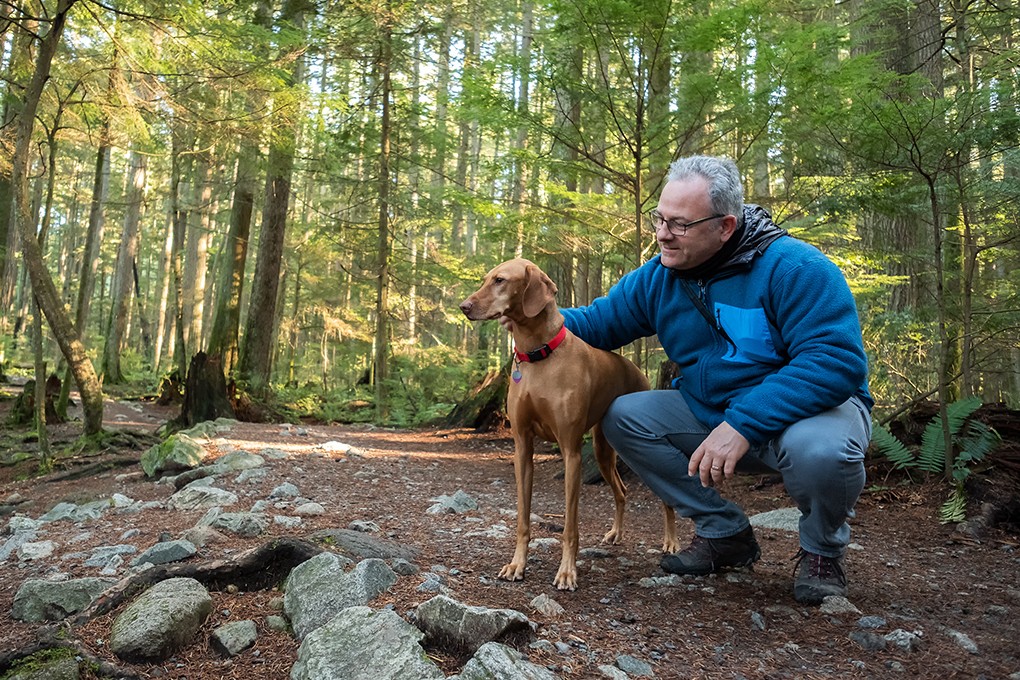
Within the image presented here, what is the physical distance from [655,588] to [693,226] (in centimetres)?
158

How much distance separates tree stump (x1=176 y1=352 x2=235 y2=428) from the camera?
9719mm

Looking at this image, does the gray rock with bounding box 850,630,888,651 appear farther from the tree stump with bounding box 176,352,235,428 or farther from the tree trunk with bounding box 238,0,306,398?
the tree trunk with bounding box 238,0,306,398

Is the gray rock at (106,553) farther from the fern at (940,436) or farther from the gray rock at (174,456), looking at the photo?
the fern at (940,436)

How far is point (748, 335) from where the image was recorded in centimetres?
285

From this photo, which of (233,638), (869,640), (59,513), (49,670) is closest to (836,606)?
(869,640)

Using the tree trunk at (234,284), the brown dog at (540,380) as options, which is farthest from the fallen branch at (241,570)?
the tree trunk at (234,284)

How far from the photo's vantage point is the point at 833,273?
2.69 metres

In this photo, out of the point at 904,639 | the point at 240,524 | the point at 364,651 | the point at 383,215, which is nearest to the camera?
the point at 364,651

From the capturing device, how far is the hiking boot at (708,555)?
3158mm

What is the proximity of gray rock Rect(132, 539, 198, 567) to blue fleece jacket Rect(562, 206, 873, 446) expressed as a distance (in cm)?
209

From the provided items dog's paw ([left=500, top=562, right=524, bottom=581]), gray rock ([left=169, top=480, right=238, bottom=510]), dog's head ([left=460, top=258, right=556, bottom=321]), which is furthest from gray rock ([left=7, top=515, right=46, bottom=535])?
dog's head ([left=460, top=258, right=556, bottom=321])

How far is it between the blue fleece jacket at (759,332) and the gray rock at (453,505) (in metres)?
2.03

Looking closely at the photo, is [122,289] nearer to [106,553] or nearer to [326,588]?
[106,553]

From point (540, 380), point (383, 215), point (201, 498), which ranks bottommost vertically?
point (201, 498)
